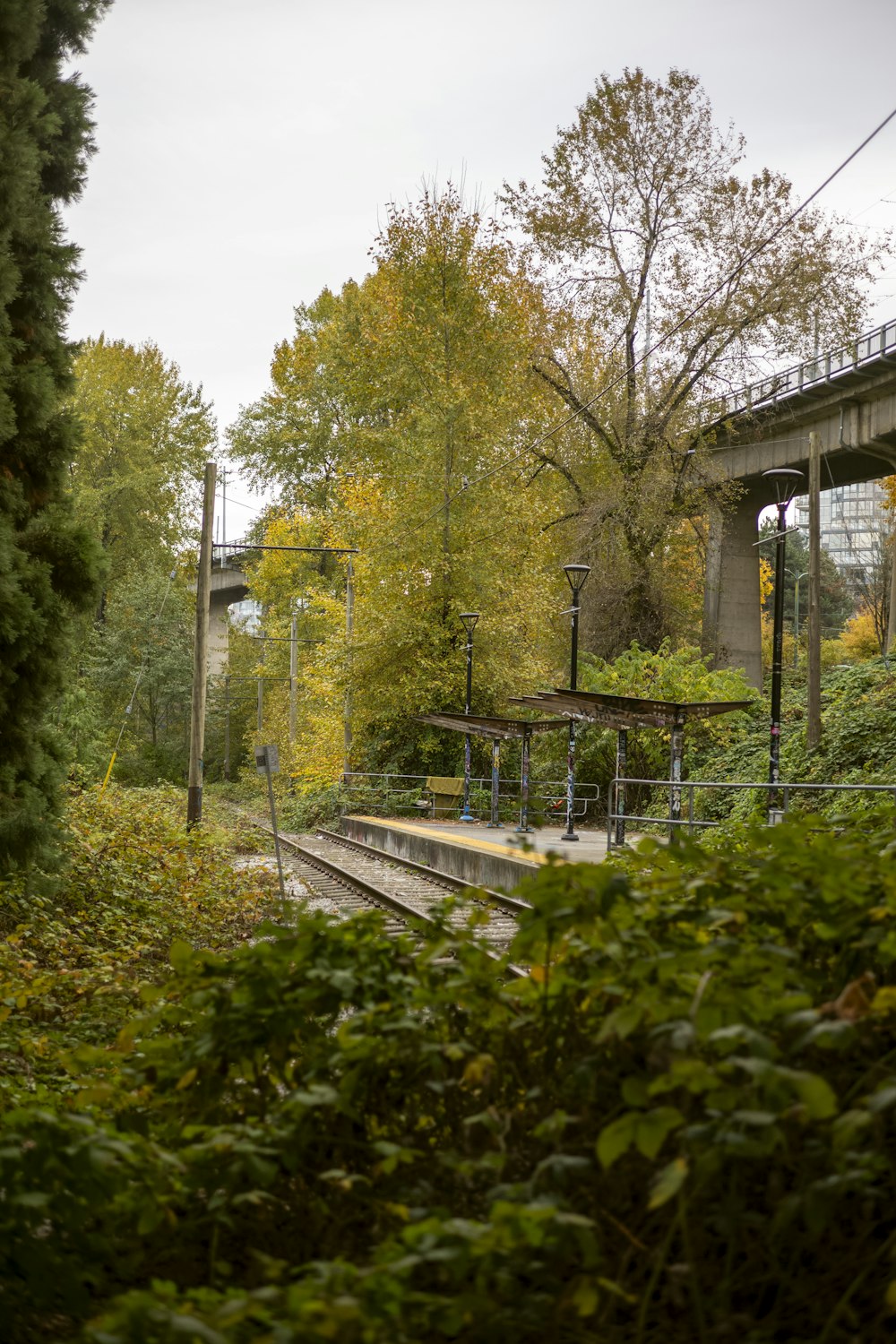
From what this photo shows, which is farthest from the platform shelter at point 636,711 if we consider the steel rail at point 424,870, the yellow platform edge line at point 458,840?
the steel rail at point 424,870

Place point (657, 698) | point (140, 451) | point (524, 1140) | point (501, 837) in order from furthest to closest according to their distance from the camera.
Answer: point (140, 451) → point (657, 698) → point (501, 837) → point (524, 1140)

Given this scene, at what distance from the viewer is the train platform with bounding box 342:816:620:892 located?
18906 millimetres

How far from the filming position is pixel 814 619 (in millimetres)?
27344

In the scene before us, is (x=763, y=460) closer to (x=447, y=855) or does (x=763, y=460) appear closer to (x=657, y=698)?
(x=657, y=698)

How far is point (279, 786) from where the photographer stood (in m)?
50.3

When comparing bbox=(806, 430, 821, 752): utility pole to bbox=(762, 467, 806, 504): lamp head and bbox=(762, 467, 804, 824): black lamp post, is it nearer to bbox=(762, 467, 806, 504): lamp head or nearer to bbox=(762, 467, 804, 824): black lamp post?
bbox=(762, 467, 804, 824): black lamp post

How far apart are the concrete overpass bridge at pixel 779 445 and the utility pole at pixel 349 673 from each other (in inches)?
415

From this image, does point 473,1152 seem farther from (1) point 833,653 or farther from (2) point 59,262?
(1) point 833,653

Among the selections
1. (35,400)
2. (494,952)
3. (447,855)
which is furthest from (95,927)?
(447,855)

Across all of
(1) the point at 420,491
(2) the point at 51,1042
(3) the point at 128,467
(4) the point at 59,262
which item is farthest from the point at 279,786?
(2) the point at 51,1042

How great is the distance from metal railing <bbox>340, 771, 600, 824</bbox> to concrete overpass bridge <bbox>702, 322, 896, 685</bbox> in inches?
234

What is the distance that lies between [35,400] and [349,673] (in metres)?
25.2

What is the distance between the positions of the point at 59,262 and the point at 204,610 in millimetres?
12192

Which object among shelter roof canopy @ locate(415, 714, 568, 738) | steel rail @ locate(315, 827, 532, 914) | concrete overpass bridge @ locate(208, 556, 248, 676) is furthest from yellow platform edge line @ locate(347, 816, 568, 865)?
concrete overpass bridge @ locate(208, 556, 248, 676)
